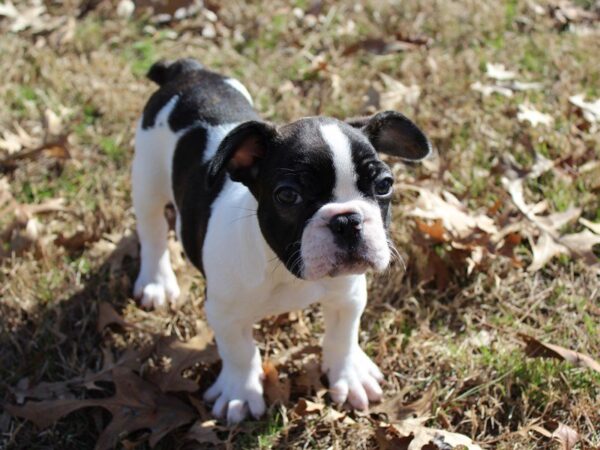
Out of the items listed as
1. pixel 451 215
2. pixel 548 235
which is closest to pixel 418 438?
pixel 451 215

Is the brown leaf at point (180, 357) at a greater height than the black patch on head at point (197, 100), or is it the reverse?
the black patch on head at point (197, 100)

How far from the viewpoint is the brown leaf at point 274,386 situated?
4.00m

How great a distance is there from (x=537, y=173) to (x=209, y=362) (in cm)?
252

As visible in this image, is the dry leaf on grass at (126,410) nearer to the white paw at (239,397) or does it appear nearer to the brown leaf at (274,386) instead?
the white paw at (239,397)

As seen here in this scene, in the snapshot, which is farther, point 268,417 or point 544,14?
point 544,14

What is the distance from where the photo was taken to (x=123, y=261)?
16.7ft

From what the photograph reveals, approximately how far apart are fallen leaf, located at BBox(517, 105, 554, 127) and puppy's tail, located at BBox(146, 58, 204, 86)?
235cm

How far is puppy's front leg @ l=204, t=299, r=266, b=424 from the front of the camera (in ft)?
12.4

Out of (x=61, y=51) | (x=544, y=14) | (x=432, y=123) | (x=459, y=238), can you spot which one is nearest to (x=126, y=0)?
(x=61, y=51)

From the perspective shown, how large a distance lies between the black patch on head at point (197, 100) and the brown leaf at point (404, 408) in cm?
161

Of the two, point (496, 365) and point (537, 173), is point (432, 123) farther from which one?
point (496, 365)

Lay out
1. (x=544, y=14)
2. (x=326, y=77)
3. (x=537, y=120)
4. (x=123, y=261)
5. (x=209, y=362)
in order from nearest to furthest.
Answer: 1. (x=209, y=362)
2. (x=123, y=261)
3. (x=537, y=120)
4. (x=326, y=77)
5. (x=544, y=14)

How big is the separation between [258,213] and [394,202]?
6.55 feet

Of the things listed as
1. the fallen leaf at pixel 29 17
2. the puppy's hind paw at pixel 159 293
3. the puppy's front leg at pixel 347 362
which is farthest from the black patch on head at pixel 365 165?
the fallen leaf at pixel 29 17
